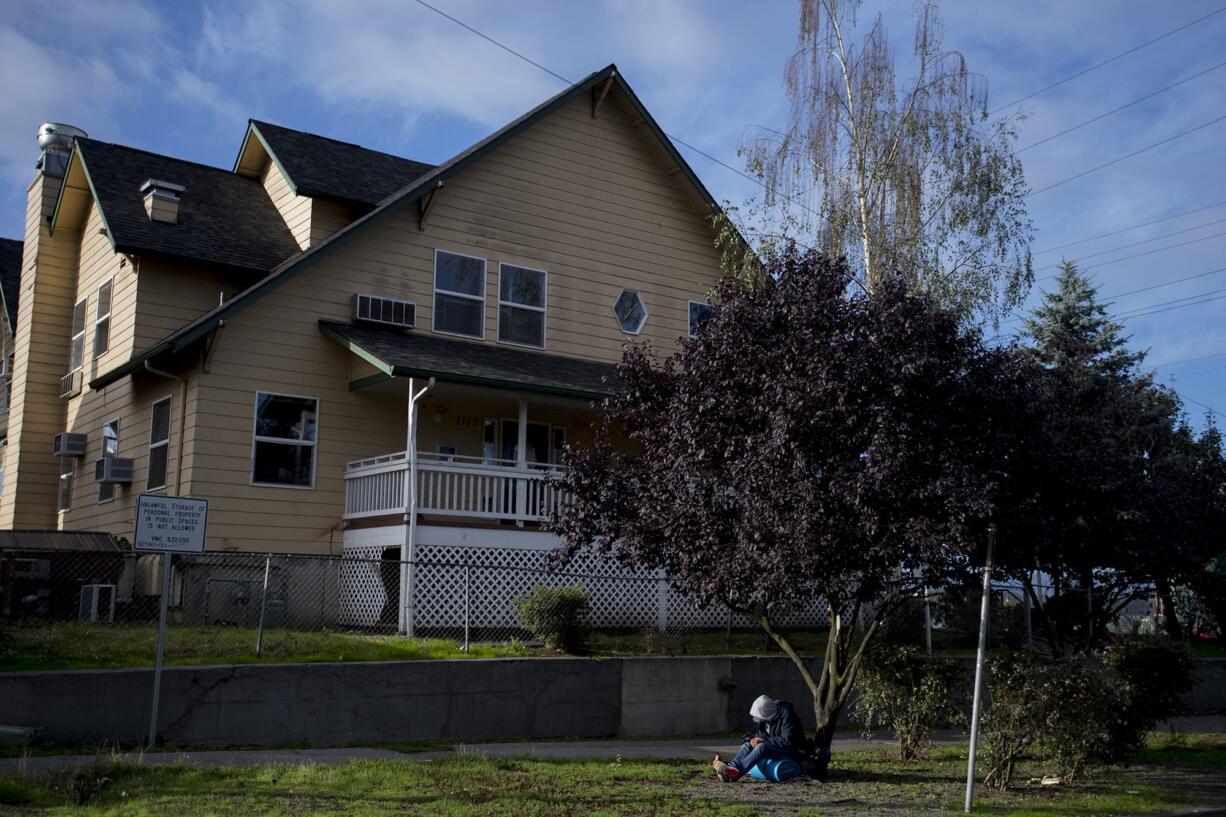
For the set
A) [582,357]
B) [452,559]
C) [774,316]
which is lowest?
[452,559]

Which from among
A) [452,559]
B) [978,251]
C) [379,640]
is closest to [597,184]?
[978,251]

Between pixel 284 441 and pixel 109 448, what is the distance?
5.00 m

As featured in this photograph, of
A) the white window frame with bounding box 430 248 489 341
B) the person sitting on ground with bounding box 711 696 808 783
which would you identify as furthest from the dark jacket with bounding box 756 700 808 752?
the white window frame with bounding box 430 248 489 341

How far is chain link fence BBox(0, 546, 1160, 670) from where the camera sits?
14.0 meters

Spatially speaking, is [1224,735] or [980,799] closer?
[980,799]

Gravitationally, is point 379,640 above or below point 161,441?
below

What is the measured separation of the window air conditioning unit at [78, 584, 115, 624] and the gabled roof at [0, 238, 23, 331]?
14460 millimetres

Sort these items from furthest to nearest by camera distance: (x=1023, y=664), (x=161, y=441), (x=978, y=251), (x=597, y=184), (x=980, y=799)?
(x=597, y=184) < (x=978, y=251) < (x=161, y=441) < (x=1023, y=664) < (x=980, y=799)

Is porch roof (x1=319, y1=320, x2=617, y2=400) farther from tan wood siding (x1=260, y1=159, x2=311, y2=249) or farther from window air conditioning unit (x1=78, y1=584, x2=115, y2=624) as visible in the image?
window air conditioning unit (x1=78, y1=584, x2=115, y2=624)

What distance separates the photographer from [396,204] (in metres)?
20.2

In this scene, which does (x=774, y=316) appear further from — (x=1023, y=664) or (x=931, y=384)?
(x=1023, y=664)

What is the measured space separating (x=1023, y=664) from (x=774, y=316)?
428 centimetres

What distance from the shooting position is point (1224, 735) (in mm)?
16859

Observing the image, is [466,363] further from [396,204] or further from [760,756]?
[760,756]
